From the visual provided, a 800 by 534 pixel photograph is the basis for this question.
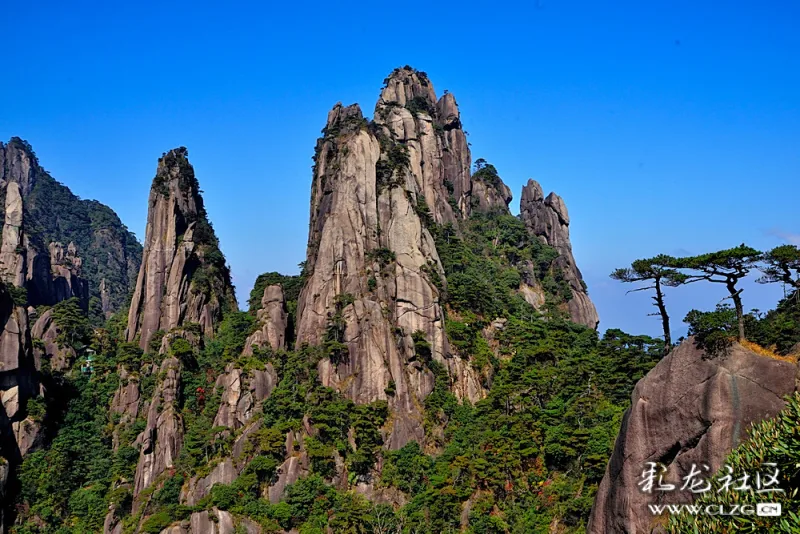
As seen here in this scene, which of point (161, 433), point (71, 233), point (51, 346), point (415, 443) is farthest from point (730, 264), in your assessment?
point (71, 233)

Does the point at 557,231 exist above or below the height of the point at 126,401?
above

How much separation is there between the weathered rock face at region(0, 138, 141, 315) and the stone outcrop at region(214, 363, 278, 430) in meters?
46.2

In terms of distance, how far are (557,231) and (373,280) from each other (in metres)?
34.9

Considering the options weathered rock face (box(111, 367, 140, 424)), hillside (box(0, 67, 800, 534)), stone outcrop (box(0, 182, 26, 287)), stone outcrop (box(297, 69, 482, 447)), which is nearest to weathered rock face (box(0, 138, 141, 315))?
stone outcrop (box(0, 182, 26, 287))

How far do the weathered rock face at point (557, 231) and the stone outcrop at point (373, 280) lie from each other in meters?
19.3

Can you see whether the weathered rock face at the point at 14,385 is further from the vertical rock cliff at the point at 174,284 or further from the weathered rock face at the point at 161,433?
the weathered rock face at the point at 161,433

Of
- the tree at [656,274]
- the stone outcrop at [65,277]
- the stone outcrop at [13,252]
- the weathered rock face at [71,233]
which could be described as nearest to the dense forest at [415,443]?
the tree at [656,274]

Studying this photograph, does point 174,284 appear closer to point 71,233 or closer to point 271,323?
point 271,323

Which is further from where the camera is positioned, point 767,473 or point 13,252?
point 13,252

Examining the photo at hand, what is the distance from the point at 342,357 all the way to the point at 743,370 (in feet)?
114

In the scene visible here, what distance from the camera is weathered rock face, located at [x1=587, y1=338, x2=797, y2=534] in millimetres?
17969

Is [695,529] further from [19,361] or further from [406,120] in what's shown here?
[406,120]

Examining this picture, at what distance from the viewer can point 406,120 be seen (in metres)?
75.8

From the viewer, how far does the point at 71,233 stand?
127m
